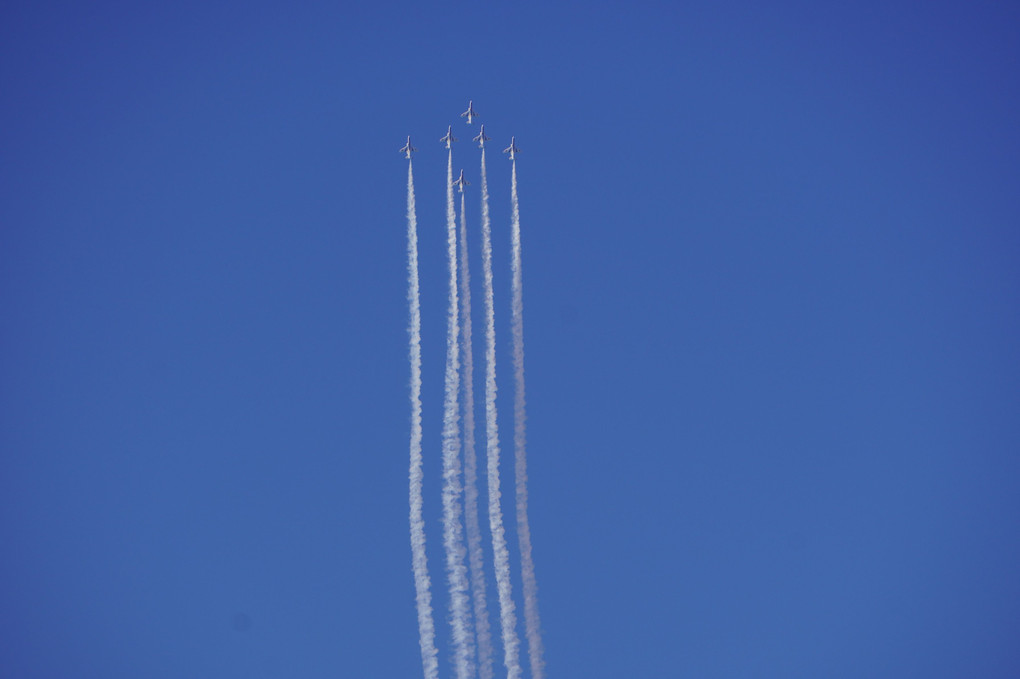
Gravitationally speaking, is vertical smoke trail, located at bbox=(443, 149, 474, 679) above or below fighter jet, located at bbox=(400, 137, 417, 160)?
below

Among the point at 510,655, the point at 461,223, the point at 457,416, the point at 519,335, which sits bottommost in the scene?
the point at 510,655

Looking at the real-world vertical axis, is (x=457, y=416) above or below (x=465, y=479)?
above

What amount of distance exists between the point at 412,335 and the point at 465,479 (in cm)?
358

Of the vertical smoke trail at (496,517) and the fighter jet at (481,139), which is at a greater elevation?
Result: the fighter jet at (481,139)

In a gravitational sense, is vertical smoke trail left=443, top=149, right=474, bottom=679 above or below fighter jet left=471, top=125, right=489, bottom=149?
below

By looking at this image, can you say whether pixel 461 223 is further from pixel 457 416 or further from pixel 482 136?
pixel 457 416

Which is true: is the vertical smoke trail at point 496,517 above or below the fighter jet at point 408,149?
below

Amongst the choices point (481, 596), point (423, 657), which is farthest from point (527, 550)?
point (423, 657)

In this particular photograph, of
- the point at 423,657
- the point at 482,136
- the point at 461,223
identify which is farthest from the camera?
the point at 482,136

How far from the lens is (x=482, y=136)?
936 inches

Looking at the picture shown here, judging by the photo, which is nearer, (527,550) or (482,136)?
(527,550)

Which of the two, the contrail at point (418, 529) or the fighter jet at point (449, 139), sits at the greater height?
the fighter jet at point (449, 139)

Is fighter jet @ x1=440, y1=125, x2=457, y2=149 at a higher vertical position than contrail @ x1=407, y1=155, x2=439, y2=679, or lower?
higher

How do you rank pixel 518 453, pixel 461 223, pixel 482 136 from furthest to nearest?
1. pixel 482 136
2. pixel 461 223
3. pixel 518 453
